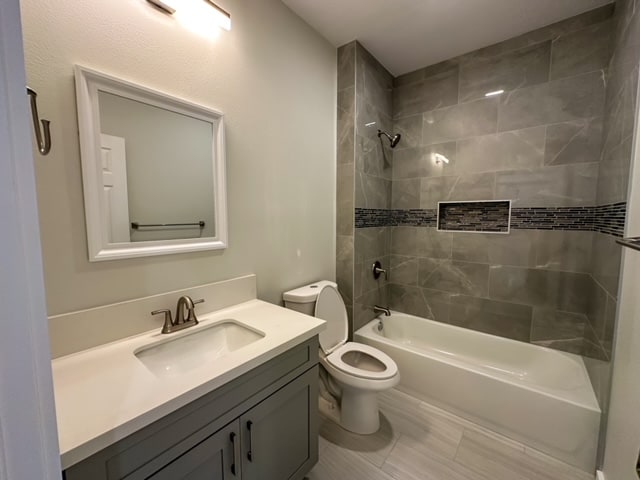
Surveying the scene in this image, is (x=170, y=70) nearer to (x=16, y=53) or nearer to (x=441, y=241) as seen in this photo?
(x=16, y=53)

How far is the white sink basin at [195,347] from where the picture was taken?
1.07 metres

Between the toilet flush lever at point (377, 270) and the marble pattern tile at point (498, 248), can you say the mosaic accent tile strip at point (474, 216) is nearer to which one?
the marble pattern tile at point (498, 248)

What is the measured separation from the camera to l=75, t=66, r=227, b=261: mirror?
0.98 meters

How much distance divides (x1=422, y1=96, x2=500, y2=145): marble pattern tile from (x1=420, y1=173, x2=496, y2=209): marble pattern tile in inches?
13.1

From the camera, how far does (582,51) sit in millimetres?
1704

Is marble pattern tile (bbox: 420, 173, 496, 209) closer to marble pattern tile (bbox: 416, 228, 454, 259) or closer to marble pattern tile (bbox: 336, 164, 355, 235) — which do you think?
marble pattern tile (bbox: 416, 228, 454, 259)

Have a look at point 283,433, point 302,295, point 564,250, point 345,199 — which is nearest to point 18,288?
point 283,433

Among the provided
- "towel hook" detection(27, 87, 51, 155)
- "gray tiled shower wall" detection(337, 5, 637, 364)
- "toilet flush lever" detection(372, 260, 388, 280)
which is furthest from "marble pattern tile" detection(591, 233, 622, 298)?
"towel hook" detection(27, 87, 51, 155)

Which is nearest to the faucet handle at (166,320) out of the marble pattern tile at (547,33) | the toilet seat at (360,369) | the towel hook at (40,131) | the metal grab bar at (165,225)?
the metal grab bar at (165,225)

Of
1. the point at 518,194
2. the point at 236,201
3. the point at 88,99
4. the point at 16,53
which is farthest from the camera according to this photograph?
the point at 518,194

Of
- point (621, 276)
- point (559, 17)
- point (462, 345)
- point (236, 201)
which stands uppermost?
point (559, 17)

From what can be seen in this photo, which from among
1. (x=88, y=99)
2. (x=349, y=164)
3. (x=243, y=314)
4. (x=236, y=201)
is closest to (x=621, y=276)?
(x=349, y=164)

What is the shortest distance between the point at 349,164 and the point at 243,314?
4.41ft

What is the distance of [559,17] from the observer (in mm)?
1723
